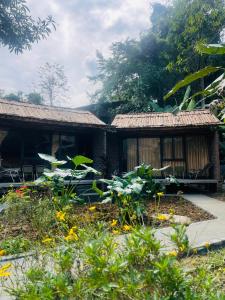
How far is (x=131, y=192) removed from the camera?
5418 millimetres

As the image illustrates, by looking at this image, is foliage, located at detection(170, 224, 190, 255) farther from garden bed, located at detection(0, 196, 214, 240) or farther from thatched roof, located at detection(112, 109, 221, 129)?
thatched roof, located at detection(112, 109, 221, 129)

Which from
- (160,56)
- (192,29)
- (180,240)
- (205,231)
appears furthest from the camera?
(160,56)

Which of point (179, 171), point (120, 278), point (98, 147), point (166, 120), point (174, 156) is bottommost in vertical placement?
point (179, 171)

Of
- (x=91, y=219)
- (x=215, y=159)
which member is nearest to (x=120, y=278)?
(x=91, y=219)

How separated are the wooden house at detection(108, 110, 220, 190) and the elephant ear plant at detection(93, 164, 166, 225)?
248 inches

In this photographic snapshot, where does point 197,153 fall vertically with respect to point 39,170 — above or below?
above

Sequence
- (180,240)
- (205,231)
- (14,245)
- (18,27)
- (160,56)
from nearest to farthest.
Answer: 1. (180,240)
2. (14,245)
3. (205,231)
4. (18,27)
5. (160,56)

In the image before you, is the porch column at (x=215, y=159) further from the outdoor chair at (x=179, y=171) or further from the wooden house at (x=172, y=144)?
the outdoor chair at (x=179, y=171)

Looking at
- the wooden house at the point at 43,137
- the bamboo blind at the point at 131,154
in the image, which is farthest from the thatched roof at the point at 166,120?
the wooden house at the point at 43,137

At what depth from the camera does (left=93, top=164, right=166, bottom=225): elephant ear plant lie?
507 centimetres

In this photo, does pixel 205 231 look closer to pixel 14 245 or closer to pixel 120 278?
pixel 14 245

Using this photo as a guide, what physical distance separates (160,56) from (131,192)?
21.6 metres

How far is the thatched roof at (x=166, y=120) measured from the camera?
487 inches

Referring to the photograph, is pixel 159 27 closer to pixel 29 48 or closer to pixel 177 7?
pixel 177 7
